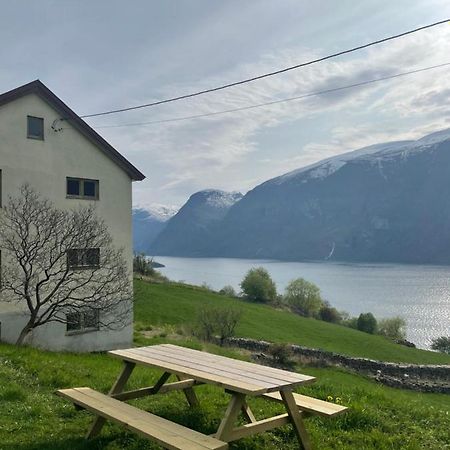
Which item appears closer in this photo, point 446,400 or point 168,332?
point 446,400

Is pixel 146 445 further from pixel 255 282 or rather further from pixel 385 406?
pixel 255 282

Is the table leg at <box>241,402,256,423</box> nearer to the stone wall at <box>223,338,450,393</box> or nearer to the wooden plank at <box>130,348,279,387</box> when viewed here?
the wooden plank at <box>130,348,279,387</box>

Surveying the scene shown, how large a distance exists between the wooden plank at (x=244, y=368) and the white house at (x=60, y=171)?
1576 cm

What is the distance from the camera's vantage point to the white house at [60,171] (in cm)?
2034

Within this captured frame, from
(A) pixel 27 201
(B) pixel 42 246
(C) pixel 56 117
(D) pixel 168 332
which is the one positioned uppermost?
(C) pixel 56 117

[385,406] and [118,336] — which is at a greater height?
[385,406]

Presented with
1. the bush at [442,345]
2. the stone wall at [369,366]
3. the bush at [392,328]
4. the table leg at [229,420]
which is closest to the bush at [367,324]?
the bush at [392,328]

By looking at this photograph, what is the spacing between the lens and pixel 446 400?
105ft

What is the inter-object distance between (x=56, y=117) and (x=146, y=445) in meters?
19.3

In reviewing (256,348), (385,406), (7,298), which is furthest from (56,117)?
(256,348)

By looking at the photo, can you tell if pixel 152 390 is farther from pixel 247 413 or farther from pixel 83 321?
pixel 83 321

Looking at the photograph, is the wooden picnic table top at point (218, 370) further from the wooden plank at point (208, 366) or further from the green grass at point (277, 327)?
the green grass at point (277, 327)

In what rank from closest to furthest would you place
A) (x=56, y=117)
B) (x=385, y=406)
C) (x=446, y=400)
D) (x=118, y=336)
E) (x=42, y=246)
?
(x=385, y=406) < (x=42, y=246) < (x=56, y=117) < (x=118, y=336) < (x=446, y=400)

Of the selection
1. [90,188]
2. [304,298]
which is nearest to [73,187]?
[90,188]
